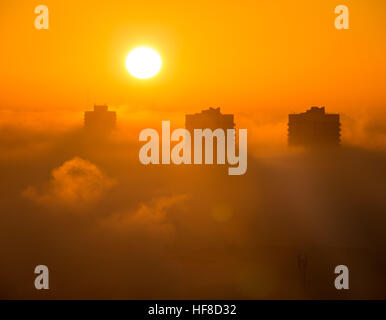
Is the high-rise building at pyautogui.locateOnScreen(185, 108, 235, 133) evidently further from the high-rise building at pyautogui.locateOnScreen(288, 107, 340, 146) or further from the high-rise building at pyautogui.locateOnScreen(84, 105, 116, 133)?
the high-rise building at pyautogui.locateOnScreen(84, 105, 116, 133)

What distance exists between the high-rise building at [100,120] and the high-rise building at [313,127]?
5021 centimetres

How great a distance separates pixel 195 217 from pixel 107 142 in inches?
1179

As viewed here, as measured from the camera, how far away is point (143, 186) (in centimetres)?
14212

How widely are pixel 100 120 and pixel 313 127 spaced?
2319 inches

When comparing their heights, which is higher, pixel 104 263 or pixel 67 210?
pixel 67 210

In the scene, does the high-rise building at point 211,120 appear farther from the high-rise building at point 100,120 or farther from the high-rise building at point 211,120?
the high-rise building at point 100,120

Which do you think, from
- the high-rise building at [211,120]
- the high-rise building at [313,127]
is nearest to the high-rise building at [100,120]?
the high-rise building at [211,120]

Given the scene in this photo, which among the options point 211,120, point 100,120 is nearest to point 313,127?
point 211,120

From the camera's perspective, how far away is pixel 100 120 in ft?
446

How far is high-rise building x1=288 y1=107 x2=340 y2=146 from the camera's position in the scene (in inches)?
4269

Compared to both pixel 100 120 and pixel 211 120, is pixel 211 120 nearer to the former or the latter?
pixel 211 120

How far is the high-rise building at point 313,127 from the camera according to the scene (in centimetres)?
10843
